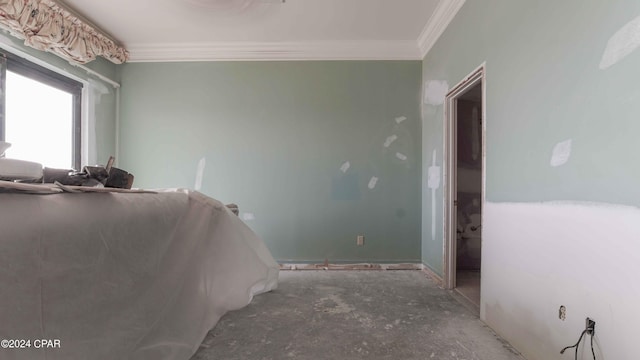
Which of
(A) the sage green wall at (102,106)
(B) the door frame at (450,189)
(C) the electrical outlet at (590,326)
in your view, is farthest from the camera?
(A) the sage green wall at (102,106)

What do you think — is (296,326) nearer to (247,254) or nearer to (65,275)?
(247,254)

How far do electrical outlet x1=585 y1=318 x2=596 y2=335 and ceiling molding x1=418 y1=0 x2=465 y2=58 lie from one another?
240cm

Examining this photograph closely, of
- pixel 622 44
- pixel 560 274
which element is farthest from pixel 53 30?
pixel 560 274

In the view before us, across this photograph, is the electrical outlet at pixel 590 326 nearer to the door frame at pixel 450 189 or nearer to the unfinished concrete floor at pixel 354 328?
the unfinished concrete floor at pixel 354 328

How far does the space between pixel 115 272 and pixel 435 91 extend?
309 cm

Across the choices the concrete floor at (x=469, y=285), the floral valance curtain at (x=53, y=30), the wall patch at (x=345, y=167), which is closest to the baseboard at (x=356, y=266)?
the concrete floor at (x=469, y=285)

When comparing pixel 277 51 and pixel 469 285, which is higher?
pixel 277 51

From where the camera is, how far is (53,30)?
2.63m

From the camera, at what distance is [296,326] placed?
2000 millimetres

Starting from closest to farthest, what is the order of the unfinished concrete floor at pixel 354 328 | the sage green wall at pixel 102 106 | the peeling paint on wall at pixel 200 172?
the unfinished concrete floor at pixel 354 328, the sage green wall at pixel 102 106, the peeling paint on wall at pixel 200 172

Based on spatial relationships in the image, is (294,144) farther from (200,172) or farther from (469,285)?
(469,285)

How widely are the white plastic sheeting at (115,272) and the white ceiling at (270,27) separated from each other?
2097 millimetres

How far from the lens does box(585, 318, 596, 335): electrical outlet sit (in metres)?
1.21

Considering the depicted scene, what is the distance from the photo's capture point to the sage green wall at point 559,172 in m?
1.10
